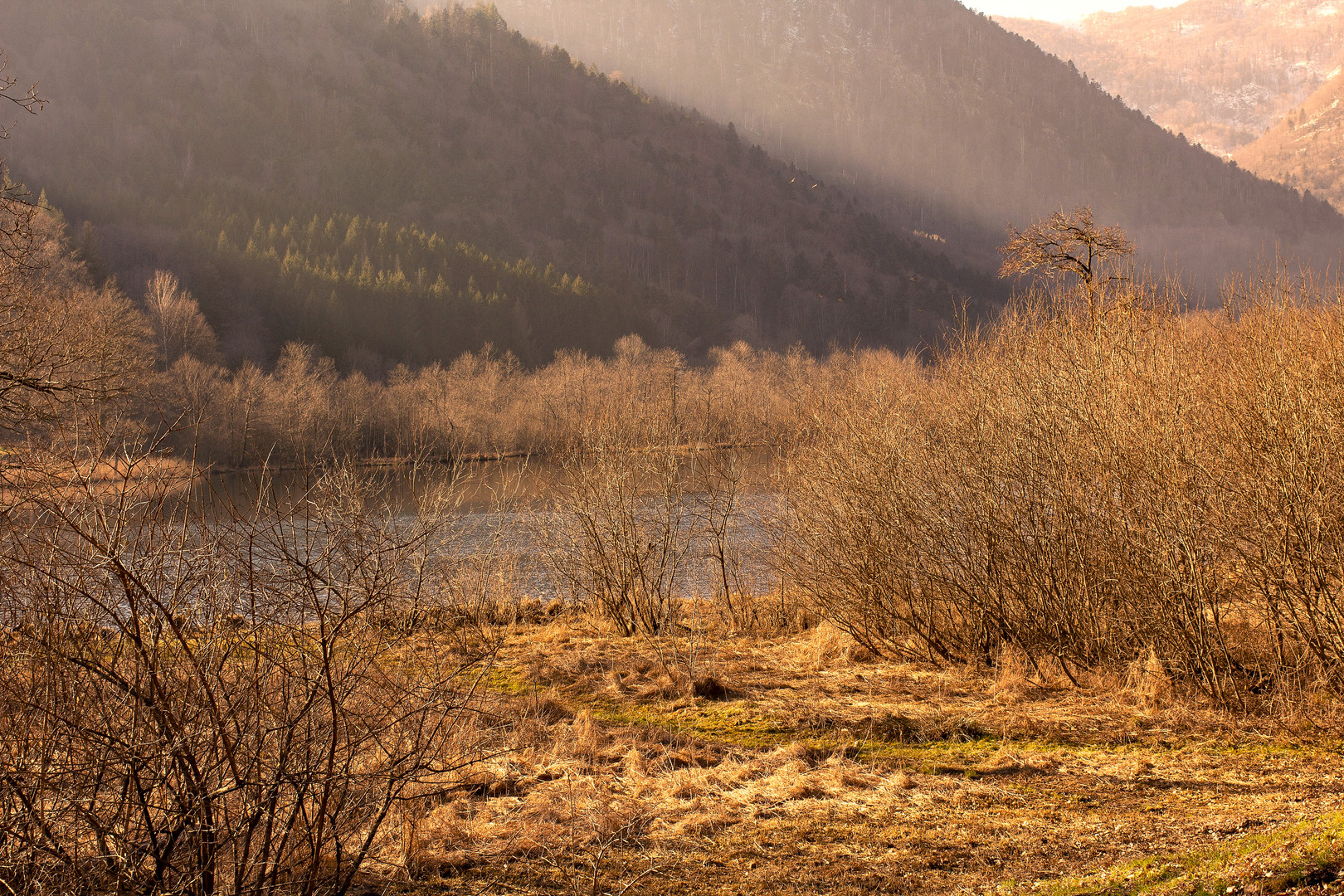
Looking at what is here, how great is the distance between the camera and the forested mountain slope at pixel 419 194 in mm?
90375

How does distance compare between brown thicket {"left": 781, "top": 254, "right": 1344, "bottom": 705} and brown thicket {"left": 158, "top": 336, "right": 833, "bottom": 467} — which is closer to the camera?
brown thicket {"left": 781, "top": 254, "right": 1344, "bottom": 705}

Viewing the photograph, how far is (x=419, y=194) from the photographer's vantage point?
13275 centimetres

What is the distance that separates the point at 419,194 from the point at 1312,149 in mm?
171611

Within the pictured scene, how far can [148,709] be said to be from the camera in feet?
13.1

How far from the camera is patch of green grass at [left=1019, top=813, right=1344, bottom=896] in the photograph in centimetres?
371

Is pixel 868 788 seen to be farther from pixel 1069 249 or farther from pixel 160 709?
pixel 1069 249

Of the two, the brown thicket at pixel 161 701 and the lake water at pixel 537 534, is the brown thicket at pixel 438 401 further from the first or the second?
the brown thicket at pixel 161 701

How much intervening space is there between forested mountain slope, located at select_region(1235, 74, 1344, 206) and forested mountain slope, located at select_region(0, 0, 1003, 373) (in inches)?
2908

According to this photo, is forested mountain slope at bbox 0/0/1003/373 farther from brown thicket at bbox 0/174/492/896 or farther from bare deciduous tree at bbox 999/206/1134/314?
brown thicket at bbox 0/174/492/896

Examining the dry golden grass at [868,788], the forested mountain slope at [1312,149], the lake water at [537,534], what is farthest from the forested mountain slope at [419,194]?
the dry golden grass at [868,788]

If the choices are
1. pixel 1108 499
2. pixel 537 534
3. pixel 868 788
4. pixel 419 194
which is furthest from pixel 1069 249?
pixel 419 194

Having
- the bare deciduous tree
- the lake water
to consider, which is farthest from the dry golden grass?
the bare deciduous tree

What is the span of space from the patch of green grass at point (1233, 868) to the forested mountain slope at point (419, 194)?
80.4 metres

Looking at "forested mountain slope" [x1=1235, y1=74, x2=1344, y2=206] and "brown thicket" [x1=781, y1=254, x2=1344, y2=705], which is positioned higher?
"forested mountain slope" [x1=1235, y1=74, x2=1344, y2=206]
